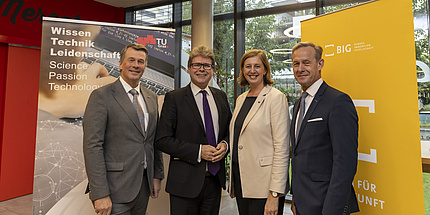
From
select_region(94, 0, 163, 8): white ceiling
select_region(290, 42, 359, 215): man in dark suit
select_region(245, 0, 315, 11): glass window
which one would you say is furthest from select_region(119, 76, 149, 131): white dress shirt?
select_region(94, 0, 163, 8): white ceiling

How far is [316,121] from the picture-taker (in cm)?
152

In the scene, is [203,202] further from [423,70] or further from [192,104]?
[423,70]

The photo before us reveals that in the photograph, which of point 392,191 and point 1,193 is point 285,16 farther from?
point 1,193

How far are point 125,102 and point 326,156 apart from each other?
4.51 ft

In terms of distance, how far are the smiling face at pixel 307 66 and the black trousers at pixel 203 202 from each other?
3.09ft

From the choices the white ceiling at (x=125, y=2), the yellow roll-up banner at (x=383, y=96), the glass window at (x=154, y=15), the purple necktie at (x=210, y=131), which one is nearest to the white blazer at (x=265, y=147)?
the purple necktie at (x=210, y=131)

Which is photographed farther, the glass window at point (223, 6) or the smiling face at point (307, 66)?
the glass window at point (223, 6)

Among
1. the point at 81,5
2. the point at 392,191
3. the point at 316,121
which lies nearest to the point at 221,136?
the point at 316,121

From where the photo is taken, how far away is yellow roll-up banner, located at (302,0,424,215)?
5.51 feet

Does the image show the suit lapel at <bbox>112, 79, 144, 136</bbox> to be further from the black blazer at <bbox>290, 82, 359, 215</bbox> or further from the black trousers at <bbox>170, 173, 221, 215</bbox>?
the black blazer at <bbox>290, 82, 359, 215</bbox>

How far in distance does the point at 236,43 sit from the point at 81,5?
3204 millimetres

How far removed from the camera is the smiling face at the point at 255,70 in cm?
191

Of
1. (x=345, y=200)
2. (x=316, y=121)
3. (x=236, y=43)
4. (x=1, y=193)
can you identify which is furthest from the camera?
(x=236, y=43)

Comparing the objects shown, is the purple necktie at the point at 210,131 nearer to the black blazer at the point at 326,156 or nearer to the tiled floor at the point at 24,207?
the black blazer at the point at 326,156
